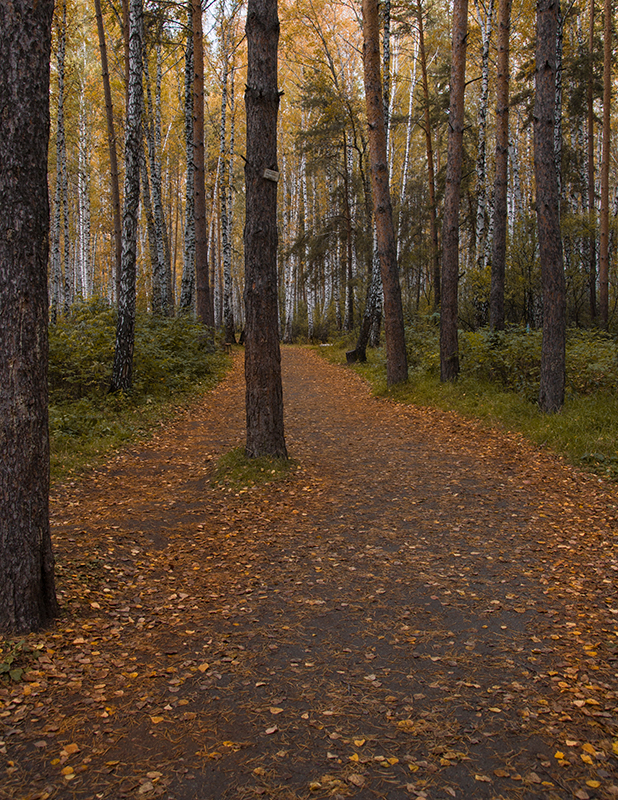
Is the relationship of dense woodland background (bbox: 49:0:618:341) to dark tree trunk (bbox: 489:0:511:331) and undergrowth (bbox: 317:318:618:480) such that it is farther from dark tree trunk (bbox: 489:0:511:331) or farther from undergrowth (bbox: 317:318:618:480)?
undergrowth (bbox: 317:318:618:480)

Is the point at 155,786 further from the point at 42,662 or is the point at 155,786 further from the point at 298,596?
the point at 298,596

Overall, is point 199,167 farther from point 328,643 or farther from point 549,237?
point 328,643

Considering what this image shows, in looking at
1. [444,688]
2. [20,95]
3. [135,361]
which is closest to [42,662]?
[444,688]

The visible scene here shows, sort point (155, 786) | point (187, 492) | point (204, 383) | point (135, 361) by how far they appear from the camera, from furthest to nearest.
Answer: point (204, 383)
point (135, 361)
point (187, 492)
point (155, 786)

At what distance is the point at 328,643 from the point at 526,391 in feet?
23.7

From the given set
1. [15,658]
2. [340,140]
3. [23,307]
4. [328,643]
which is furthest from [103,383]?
[340,140]

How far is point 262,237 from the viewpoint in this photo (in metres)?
6.54

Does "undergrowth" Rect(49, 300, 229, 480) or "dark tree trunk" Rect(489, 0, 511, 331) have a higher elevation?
"dark tree trunk" Rect(489, 0, 511, 331)

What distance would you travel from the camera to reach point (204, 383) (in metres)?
13.5

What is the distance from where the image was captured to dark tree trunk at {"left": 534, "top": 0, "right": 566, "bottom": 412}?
792 cm

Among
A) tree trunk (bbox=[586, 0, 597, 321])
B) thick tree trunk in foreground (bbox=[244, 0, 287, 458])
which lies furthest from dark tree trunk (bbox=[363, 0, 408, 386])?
tree trunk (bbox=[586, 0, 597, 321])

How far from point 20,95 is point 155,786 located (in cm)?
352

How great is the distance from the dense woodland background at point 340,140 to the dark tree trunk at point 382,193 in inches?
128

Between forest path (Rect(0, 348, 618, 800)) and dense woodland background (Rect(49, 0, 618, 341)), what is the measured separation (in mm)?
9322
